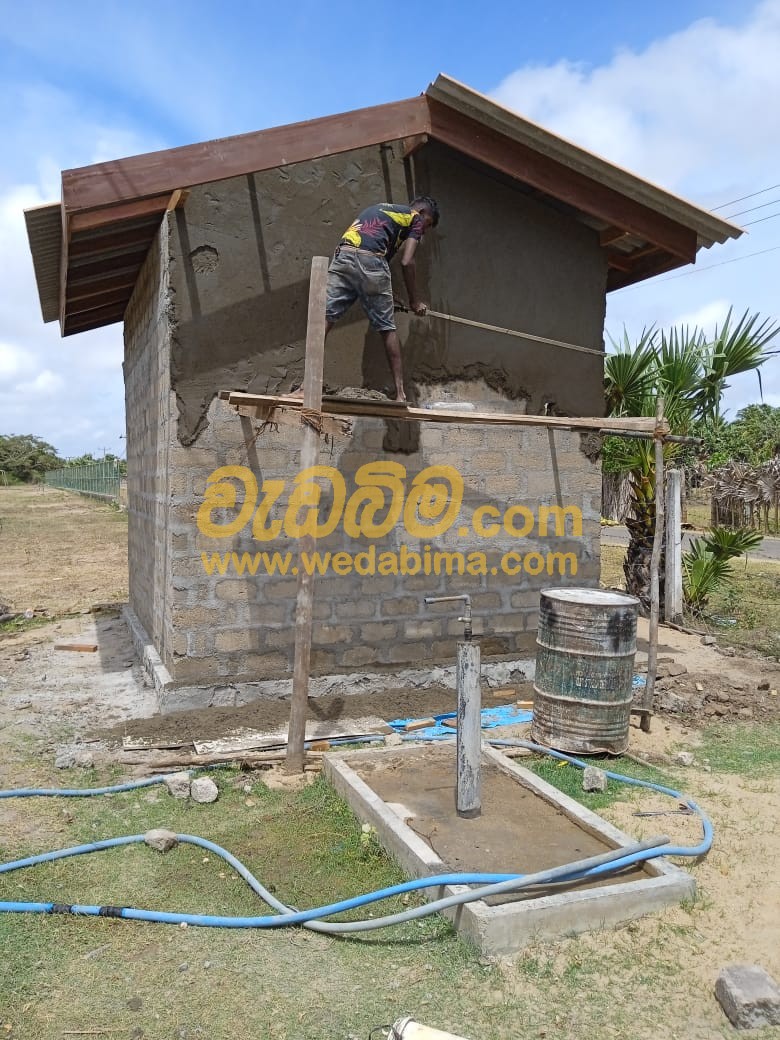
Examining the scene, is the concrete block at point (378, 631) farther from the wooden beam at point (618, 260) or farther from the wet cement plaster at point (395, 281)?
the wooden beam at point (618, 260)

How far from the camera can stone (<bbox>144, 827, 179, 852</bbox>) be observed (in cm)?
423

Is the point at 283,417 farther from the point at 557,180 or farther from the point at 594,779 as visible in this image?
the point at 594,779

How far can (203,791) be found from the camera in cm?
496

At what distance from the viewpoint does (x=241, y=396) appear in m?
5.44

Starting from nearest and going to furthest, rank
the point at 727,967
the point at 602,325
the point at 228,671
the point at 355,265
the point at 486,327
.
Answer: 1. the point at 727,967
2. the point at 355,265
3. the point at 228,671
4. the point at 486,327
5. the point at 602,325

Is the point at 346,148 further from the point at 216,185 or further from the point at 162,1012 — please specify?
the point at 162,1012

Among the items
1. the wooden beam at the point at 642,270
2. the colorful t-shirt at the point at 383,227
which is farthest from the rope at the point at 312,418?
the wooden beam at the point at 642,270

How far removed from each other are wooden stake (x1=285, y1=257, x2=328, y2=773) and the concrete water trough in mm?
272

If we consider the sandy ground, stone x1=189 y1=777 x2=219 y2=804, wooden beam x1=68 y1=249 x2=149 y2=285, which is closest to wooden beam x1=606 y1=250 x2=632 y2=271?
the sandy ground

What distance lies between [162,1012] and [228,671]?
3.40 m

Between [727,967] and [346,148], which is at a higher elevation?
[346,148]

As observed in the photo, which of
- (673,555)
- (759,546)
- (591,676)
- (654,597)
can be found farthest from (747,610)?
(591,676)

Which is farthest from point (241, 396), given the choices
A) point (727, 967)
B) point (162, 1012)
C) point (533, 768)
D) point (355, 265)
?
point (727, 967)

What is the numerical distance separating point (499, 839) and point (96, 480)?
43.4m
